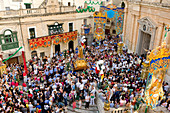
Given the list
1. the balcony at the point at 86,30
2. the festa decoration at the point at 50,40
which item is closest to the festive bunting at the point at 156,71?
the festa decoration at the point at 50,40

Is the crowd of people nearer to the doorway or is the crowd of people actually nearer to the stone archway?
the stone archway

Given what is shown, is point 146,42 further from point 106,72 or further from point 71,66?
point 71,66

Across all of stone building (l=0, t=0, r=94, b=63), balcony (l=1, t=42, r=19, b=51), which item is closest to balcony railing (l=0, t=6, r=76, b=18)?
stone building (l=0, t=0, r=94, b=63)

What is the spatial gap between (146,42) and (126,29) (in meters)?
5.69

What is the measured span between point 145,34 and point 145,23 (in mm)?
1599

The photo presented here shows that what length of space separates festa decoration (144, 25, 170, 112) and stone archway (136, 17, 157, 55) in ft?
28.7

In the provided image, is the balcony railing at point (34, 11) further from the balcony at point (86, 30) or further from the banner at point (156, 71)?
the banner at point (156, 71)

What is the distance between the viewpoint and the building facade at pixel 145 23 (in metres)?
14.6

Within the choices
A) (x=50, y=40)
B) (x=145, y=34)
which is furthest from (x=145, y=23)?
(x=50, y=40)

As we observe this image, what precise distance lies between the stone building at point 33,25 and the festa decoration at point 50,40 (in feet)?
1.95

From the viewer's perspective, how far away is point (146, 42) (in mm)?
18406

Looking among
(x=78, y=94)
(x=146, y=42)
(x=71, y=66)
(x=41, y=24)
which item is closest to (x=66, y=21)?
(x=41, y=24)

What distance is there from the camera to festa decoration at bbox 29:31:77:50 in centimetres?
2057

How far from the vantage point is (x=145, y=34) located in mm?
18438
